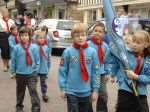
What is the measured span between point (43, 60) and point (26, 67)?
62.3 inches

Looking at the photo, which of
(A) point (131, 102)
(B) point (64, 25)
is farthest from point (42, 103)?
(B) point (64, 25)

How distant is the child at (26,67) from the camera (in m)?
8.24

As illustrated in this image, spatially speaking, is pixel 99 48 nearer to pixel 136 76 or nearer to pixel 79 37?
pixel 79 37

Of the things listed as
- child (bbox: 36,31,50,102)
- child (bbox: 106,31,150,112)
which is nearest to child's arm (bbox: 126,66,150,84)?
child (bbox: 106,31,150,112)

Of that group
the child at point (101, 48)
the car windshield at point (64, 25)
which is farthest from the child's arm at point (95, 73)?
the car windshield at point (64, 25)

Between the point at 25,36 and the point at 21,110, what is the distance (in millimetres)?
1234

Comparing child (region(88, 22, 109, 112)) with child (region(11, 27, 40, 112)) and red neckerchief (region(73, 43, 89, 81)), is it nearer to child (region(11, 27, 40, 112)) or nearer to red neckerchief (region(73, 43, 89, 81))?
child (region(11, 27, 40, 112))

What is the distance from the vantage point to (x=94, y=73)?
6402 mm

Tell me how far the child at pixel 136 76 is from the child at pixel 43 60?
3817 mm

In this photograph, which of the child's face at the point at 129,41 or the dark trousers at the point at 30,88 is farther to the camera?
the dark trousers at the point at 30,88

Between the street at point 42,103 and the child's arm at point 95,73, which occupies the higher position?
the child's arm at point 95,73

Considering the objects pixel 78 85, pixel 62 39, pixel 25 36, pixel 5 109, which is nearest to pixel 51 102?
pixel 5 109

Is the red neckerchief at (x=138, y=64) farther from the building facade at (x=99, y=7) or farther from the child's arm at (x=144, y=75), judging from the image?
the building facade at (x=99, y=7)

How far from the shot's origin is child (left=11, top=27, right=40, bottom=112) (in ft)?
27.0
